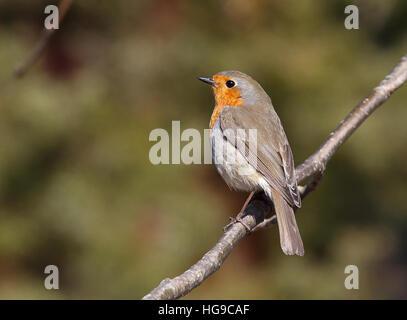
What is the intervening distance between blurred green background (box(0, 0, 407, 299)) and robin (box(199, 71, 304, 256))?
1.90 metres

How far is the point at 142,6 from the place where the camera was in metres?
5.59

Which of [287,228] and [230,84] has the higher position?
[230,84]

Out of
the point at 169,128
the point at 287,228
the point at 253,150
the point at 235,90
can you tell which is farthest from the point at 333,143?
the point at 169,128

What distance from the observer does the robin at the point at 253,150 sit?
115 inches

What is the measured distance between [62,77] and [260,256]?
7.97 ft

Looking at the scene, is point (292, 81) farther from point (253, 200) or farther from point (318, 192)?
point (253, 200)

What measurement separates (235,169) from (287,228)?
0.44 metres

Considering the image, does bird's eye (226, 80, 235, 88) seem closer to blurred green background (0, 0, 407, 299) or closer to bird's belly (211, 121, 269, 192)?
bird's belly (211, 121, 269, 192)

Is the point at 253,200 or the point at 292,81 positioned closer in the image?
the point at 253,200

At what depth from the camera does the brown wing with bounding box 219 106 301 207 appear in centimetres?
296

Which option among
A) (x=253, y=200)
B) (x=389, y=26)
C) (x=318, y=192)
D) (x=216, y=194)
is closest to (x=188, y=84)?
(x=216, y=194)

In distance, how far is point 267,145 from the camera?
3.21m

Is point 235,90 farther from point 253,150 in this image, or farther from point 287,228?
point 287,228

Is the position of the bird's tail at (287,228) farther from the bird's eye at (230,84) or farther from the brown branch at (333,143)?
the bird's eye at (230,84)
